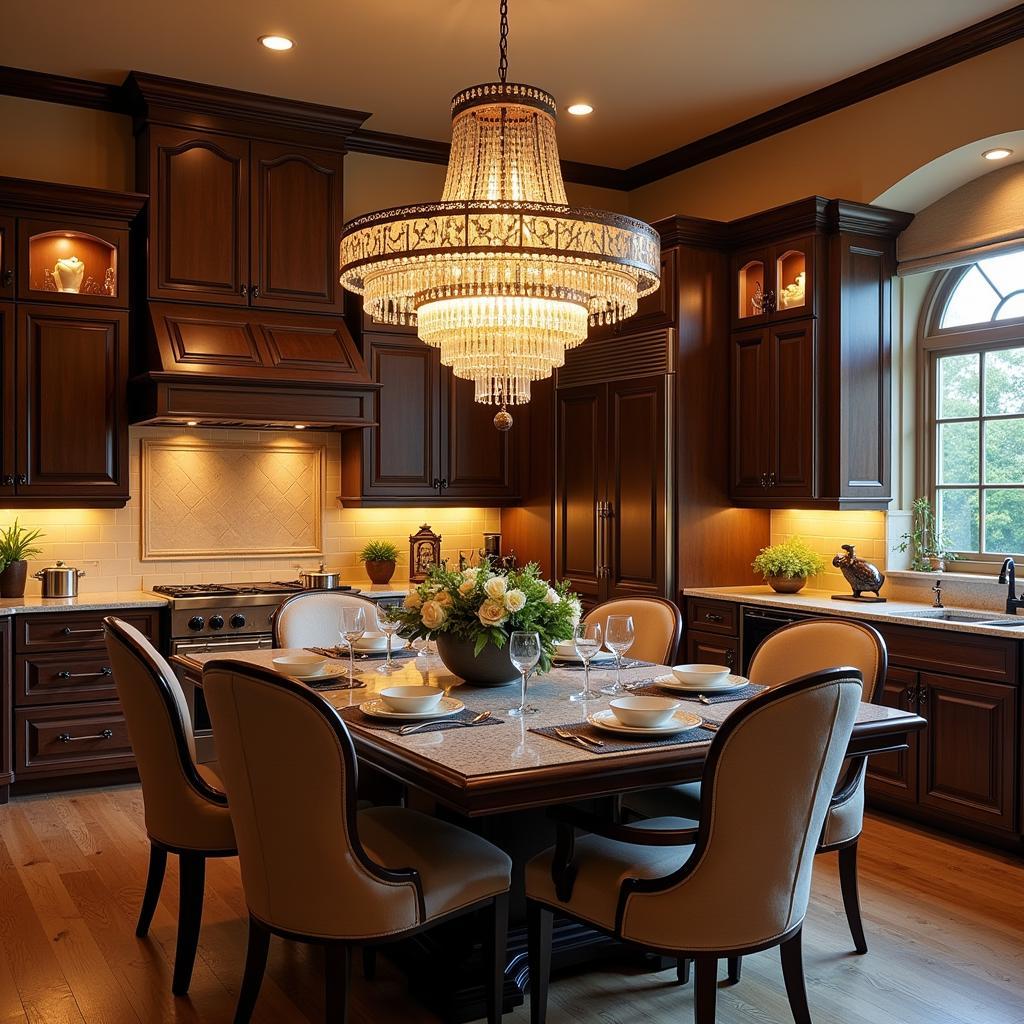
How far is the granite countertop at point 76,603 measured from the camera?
15.6ft

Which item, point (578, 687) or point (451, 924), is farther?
point (578, 687)

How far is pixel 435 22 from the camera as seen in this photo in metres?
4.55

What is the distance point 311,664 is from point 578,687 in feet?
2.67

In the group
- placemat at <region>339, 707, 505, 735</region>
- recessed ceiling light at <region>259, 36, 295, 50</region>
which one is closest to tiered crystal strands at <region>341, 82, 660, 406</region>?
placemat at <region>339, 707, 505, 735</region>

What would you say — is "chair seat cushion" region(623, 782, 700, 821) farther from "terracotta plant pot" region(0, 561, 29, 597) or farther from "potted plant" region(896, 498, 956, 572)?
"terracotta plant pot" region(0, 561, 29, 597)

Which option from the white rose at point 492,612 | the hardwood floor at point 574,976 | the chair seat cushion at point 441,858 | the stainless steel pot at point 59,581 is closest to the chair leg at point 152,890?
the hardwood floor at point 574,976

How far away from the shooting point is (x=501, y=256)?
305 cm

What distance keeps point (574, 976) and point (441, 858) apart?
78 centimetres

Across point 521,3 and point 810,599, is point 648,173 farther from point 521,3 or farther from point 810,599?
point 810,599

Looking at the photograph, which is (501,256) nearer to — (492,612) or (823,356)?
(492,612)

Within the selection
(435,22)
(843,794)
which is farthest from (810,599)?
(435,22)

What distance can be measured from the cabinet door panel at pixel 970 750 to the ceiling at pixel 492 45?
8.84ft

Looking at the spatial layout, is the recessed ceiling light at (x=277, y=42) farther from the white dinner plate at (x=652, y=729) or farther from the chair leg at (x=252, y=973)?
the chair leg at (x=252, y=973)

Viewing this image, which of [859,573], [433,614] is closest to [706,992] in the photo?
[433,614]
